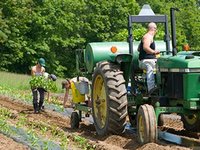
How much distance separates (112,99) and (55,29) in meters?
37.1

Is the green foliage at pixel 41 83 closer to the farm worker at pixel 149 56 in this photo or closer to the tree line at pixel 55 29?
the farm worker at pixel 149 56

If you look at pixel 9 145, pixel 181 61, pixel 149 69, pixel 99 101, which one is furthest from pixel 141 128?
pixel 9 145

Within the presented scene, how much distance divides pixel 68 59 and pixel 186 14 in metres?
15.5

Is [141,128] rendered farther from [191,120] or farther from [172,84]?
[191,120]

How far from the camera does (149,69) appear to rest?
941 cm

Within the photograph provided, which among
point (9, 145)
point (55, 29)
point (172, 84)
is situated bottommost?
point (9, 145)

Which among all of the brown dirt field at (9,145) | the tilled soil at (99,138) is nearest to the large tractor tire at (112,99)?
the tilled soil at (99,138)

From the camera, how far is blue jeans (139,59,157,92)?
9344mm

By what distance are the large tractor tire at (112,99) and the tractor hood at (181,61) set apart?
806 millimetres

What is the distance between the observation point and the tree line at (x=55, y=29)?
42.3m

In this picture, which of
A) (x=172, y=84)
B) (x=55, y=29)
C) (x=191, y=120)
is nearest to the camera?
(x=172, y=84)

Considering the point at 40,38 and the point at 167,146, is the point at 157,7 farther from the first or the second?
the point at 167,146

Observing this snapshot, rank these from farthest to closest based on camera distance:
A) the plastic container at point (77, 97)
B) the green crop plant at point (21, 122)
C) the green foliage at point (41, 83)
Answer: the green foliage at point (41, 83) → the plastic container at point (77, 97) → the green crop plant at point (21, 122)

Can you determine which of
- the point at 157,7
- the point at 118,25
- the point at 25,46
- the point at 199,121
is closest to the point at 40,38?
the point at 25,46
